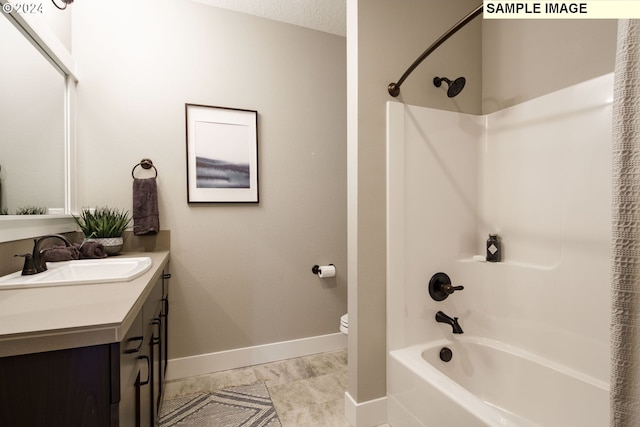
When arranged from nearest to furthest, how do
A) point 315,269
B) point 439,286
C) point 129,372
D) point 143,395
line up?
1. point 129,372
2. point 143,395
3. point 439,286
4. point 315,269

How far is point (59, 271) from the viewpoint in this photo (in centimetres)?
120

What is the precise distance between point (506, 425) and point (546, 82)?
5.20 ft

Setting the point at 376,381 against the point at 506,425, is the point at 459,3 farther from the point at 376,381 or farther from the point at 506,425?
the point at 376,381

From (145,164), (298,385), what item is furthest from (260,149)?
(298,385)

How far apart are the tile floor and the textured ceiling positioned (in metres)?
2.66

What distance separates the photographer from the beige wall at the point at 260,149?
1803 millimetres

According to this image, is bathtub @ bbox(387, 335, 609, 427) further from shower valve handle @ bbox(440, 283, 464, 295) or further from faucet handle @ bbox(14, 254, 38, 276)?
faucet handle @ bbox(14, 254, 38, 276)

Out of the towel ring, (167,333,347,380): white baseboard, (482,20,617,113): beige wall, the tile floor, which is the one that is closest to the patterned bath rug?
the tile floor

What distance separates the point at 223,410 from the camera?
158 centimetres

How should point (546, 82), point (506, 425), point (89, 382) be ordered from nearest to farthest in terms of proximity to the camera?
1. point (89, 382)
2. point (506, 425)
3. point (546, 82)

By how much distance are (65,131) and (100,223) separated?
23.4 inches

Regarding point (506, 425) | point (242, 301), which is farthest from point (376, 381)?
point (242, 301)

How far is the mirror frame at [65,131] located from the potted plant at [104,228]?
0.09 m

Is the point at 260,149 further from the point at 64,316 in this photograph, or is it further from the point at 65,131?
the point at 64,316
